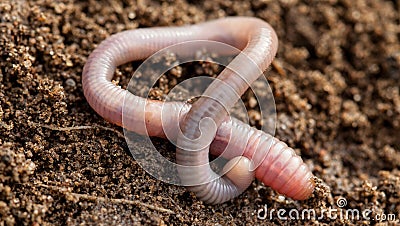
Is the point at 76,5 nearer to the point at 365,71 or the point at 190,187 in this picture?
the point at 190,187

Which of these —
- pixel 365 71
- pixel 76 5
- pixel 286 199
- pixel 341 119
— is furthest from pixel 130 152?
pixel 365 71

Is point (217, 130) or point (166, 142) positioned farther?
point (166, 142)

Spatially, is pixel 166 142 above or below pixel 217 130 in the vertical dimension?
below
